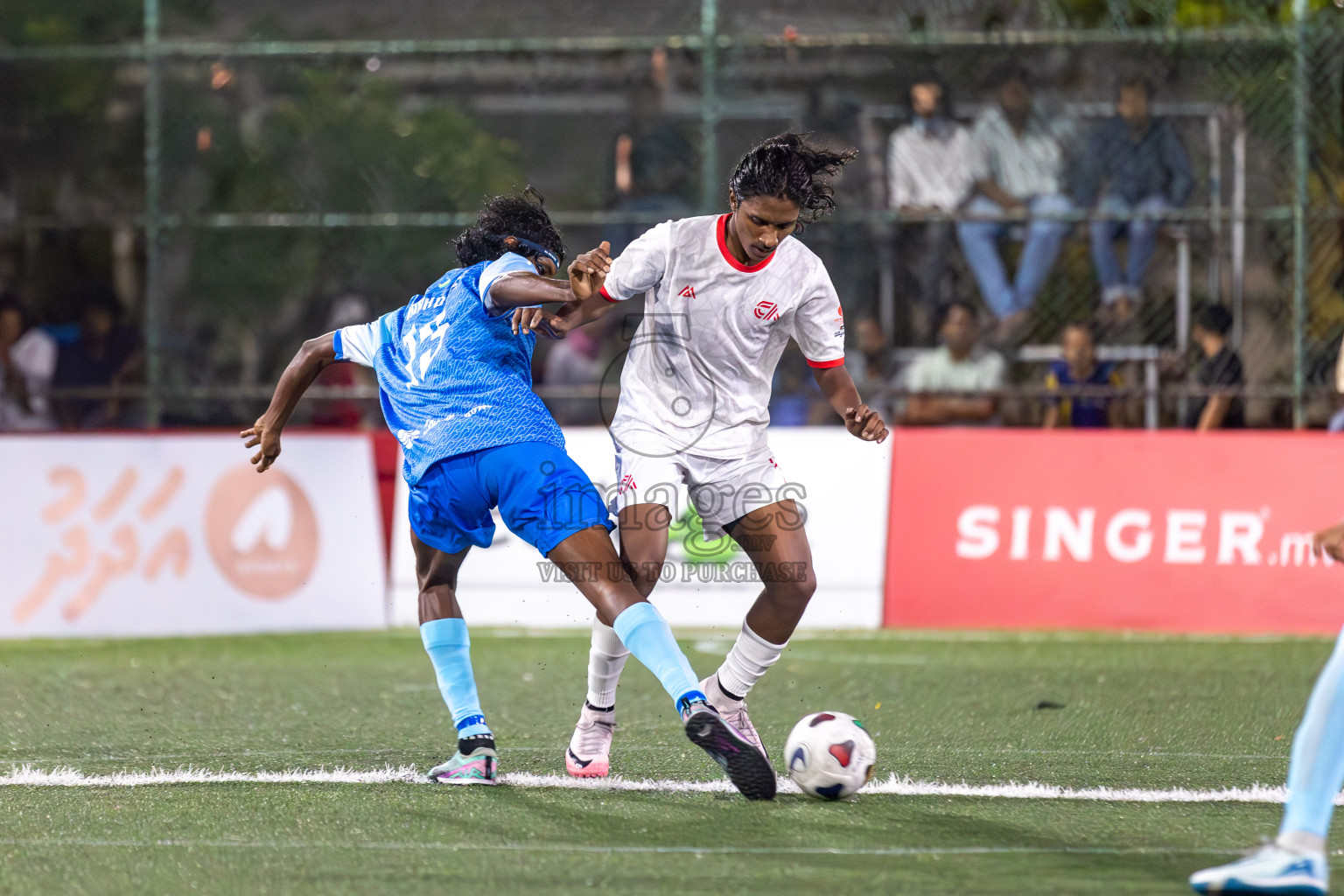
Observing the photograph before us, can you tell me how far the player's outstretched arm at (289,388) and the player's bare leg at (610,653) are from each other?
1.18 m

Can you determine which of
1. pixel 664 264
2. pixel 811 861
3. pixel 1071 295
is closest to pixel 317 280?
pixel 1071 295

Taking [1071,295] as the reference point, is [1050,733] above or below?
below

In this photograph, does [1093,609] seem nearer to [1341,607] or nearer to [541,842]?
[1341,607]

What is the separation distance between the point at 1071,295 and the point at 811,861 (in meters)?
7.12

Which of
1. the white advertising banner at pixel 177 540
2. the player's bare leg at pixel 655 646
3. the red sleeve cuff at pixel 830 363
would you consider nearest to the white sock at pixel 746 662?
the player's bare leg at pixel 655 646

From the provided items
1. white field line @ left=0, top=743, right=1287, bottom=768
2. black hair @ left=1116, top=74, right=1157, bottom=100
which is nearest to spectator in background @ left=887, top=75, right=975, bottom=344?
black hair @ left=1116, top=74, right=1157, bottom=100

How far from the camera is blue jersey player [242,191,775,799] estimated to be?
4871 millimetres

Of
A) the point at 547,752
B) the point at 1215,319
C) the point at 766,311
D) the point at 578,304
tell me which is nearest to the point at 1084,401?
the point at 1215,319

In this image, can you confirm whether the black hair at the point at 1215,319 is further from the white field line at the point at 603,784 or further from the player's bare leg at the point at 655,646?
the player's bare leg at the point at 655,646

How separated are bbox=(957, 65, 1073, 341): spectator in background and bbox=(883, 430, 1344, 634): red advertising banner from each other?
139 cm

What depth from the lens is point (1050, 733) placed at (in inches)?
241

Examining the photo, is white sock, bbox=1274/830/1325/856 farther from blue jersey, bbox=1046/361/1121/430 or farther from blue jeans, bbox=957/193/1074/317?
blue jeans, bbox=957/193/1074/317

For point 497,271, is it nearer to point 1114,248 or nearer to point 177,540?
point 177,540

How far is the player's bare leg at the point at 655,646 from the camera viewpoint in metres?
4.33
